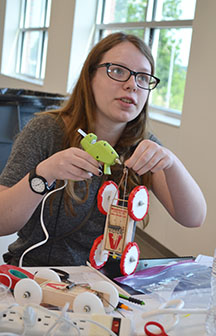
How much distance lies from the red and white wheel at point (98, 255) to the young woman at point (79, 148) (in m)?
0.19

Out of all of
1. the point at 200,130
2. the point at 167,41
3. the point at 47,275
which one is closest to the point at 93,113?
the point at 47,275

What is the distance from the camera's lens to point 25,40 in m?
7.72

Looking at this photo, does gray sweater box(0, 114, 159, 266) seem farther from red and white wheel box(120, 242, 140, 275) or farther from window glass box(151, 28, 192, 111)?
window glass box(151, 28, 192, 111)

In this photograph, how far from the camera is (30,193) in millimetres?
1244

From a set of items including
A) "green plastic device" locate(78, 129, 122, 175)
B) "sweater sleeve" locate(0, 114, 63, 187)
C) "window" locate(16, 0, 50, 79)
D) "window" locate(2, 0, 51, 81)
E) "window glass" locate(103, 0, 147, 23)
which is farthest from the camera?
"window" locate(2, 0, 51, 81)

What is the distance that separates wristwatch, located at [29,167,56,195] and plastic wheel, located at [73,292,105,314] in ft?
1.23

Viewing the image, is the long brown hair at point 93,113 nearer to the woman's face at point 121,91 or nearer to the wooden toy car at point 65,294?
the woman's face at point 121,91

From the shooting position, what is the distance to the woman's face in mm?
1378

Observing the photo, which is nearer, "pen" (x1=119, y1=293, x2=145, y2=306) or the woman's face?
"pen" (x1=119, y1=293, x2=145, y2=306)

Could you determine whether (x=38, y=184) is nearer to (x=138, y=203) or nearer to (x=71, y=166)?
(x=71, y=166)

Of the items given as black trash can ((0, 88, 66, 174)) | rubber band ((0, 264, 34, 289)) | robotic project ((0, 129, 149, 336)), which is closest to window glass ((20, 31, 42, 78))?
black trash can ((0, 88, 66, 174))

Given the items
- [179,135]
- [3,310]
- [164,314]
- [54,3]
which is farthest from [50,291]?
[54,3]

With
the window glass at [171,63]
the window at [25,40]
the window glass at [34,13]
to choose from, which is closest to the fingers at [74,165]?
the window glass at [171,63]

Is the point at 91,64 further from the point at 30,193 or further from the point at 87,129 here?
the point at 30,193
